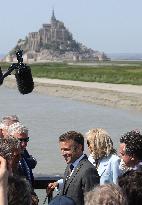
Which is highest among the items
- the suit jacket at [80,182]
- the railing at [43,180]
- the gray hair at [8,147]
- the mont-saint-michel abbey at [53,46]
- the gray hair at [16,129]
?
A: the gray hair at [8,147]

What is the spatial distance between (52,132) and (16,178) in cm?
2025

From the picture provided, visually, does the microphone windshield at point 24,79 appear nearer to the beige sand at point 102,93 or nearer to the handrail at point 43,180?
the handrail at point 43,180

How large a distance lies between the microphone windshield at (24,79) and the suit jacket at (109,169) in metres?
0.94

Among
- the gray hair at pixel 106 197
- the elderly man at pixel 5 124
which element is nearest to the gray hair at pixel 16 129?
the elderly man at pixel 5 124

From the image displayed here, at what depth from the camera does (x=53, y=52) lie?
185 m

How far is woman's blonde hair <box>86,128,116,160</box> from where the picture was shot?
198 inches

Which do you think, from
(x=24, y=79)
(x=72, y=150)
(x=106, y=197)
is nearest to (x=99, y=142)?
(x=72, y=150)

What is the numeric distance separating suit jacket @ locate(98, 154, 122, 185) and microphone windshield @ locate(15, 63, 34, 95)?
94cm

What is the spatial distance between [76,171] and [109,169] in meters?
0.77

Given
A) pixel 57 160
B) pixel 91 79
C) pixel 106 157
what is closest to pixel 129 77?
pixel 91 79

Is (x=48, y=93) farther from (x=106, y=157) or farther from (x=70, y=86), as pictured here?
(x=106, y=157)

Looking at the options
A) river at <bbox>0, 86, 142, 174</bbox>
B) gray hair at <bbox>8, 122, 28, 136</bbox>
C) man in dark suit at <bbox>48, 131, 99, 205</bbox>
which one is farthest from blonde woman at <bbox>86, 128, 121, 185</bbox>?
river at <bbox>0, 86, 142, 174</bbox>

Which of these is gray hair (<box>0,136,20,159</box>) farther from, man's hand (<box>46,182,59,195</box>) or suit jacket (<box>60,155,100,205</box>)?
man's hand (<box>46,182,59,195</box>)

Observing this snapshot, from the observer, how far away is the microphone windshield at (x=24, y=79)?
5.52 metres
